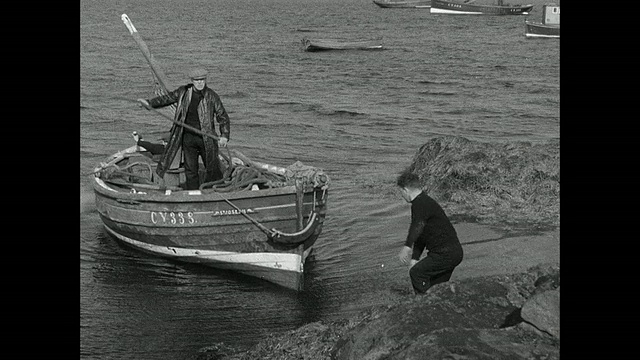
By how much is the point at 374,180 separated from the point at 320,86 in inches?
756

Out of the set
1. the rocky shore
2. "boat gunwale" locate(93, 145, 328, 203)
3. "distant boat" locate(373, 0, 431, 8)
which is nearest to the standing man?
"boat gunwale" locate(93, 145, 328, 203)

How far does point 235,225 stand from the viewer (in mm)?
12938

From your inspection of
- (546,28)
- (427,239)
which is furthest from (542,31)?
(427,239)

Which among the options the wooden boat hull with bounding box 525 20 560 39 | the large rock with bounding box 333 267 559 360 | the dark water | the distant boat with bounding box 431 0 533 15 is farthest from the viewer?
the distant boat with bounding box 431 0 533 15

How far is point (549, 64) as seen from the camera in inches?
1858

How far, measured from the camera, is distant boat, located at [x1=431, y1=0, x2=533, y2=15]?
90.5 m

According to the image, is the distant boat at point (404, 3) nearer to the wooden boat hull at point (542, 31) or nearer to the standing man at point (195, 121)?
the wooden boat hull at point (542, 31)

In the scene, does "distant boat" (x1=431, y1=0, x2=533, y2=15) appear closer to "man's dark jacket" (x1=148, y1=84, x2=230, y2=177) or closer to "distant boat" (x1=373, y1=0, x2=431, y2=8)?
"distant boat" (x1=373, y1=0, x2=431, y2=8)

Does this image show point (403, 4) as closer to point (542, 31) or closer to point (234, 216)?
point (542, 31)

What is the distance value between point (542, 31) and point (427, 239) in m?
58.0

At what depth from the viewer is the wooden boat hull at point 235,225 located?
41.5 feet

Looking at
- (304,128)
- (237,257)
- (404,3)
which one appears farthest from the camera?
(404,3)

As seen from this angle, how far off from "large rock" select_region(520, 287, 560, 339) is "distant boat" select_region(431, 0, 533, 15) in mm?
84815

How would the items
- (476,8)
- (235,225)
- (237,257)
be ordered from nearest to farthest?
(235,225), (237,257), (476,8)
